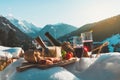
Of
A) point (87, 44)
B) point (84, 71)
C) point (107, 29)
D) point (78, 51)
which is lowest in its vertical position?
point (84, 71)

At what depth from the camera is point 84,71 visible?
16.0ft

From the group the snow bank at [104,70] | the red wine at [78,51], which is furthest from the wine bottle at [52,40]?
the snow bank at [104,70]

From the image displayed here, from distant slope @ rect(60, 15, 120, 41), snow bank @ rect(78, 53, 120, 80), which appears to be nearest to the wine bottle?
snow bank @ rect(78, 53, 120, 80)

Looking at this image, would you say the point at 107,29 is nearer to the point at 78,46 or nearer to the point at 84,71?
the point at 78,46

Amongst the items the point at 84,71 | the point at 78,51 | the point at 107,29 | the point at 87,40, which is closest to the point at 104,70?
the point at 84,71

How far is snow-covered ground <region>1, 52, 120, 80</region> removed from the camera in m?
4.54

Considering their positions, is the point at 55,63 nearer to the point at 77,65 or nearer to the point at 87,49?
the point at 77,65

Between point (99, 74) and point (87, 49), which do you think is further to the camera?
point (87, 49)

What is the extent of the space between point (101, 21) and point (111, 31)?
49.7 feet

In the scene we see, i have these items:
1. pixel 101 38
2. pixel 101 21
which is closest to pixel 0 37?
pixel 101 38

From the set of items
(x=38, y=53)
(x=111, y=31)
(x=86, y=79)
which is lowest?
(x=86, y=79)

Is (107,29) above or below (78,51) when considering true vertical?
above

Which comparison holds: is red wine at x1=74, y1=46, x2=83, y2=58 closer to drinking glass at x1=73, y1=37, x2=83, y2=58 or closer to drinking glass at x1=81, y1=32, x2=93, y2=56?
drinking glass at x1=73, y1=37, x2=83, y2=58

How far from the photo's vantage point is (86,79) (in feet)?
15.4
